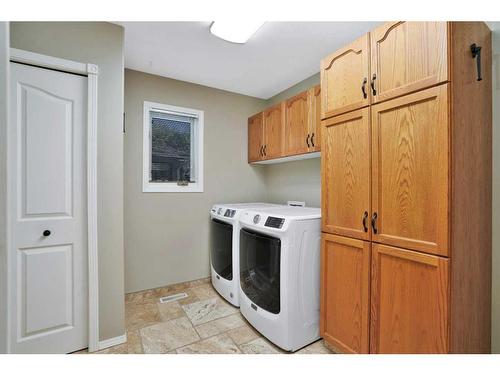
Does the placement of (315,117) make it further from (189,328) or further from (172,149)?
(189,328)

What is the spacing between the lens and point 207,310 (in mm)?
2197

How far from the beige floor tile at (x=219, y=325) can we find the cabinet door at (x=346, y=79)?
1859mm

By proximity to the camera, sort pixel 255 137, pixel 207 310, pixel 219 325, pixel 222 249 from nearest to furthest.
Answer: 1. pixel 219 325
2. pixel 207 310
3. pixel 222 249
4. pixel 255 137

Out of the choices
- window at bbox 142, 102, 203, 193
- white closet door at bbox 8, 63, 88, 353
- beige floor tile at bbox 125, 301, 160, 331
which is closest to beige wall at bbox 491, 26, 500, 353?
beige floor tile at bbox 125, 301, 160, 331

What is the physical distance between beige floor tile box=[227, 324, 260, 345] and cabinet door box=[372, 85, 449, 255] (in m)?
1.24

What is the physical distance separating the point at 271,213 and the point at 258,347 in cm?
100

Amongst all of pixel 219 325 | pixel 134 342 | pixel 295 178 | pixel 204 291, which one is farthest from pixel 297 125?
pixel 134 342

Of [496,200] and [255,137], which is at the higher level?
[255,137]

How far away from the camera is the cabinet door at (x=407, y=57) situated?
108 cm

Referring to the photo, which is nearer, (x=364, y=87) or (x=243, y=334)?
(x=364, y=87)

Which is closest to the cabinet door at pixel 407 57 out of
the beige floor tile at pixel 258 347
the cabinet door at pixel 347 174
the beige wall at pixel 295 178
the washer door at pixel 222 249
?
the cabinet door at pixel 347 174

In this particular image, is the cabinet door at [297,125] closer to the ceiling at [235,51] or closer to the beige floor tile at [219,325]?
the ceiling at [235,51]

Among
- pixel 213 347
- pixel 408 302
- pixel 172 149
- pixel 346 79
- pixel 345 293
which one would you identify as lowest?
pixel 213 347

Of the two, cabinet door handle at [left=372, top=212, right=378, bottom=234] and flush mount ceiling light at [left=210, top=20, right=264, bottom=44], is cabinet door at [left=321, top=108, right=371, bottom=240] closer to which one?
cabinet door handle at [left=372, top=212, right=378, bottom=234]
